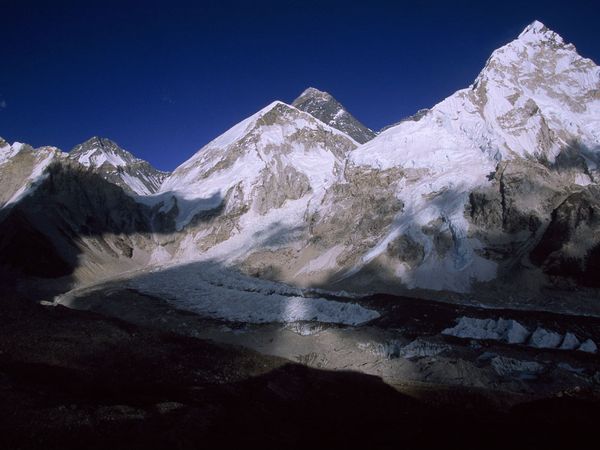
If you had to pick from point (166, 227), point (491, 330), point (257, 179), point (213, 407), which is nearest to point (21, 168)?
point (166, 227)

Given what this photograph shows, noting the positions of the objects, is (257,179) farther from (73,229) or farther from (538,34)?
(538,34)

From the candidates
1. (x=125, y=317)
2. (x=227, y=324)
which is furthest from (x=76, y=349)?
(x=125, y=317)

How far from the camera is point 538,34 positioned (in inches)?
4843

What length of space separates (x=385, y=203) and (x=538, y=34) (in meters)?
72.5

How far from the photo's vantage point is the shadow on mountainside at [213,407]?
20.4 m

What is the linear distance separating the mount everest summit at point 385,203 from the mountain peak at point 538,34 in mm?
249

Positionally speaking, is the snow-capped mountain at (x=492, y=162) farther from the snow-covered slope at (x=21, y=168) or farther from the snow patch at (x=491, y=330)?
the snow-covered slope at (x=21, y=168)

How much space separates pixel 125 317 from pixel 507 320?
129ft

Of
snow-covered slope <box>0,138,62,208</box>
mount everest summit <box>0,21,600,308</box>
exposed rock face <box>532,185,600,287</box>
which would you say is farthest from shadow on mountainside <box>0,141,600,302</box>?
snow-covered slope <box>0,138,62,208</box>

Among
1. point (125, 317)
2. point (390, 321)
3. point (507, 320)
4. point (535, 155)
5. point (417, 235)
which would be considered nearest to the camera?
point (507, 320)

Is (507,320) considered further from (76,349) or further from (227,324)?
(76,349)

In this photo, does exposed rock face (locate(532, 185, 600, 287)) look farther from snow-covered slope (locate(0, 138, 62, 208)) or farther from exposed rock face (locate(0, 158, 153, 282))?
snow-covered slope (locate(0, 138, 62, 208))

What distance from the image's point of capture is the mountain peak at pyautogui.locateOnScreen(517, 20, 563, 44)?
12171 centimetres

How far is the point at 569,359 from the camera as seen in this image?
36000 mm
